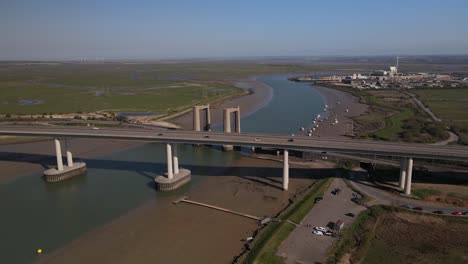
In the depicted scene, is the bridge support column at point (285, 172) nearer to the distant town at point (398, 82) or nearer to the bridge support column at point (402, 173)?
the bridge support column at point (402, 173)

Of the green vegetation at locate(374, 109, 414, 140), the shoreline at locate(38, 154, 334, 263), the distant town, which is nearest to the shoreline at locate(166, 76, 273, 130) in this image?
the green vegetation at locate(374, 109, 414, 140)

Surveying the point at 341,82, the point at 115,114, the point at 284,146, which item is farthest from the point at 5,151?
the point at 341,82

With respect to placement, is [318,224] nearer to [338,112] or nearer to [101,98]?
[338,112]

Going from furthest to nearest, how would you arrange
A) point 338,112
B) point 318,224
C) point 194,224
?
point 338,112
point 194,224
point 318,224

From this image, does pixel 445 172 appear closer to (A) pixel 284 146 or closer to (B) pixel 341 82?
(A) pixel 284 146

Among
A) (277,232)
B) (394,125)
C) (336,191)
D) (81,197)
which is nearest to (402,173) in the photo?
(336,191)

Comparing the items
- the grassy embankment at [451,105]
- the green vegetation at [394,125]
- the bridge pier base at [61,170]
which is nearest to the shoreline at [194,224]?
the bridge pier base at [61,170]

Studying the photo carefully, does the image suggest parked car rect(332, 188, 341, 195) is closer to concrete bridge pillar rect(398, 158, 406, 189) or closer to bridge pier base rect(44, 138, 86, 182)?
concrete bridge pillar rect(398, 158, 406, 189)
